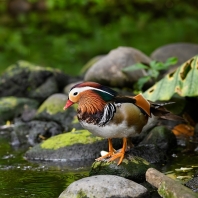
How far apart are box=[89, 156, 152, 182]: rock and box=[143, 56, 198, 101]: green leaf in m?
1.69

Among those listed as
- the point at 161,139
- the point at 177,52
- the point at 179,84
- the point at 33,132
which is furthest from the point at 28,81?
the point at 161,139

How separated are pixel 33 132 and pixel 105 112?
2828 mm

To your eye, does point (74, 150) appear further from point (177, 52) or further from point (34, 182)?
point (177, 52)

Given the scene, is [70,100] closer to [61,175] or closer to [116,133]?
[116,133]

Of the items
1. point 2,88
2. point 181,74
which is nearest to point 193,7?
point 2,88

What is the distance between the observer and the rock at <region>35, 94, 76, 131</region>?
8766 millimetres

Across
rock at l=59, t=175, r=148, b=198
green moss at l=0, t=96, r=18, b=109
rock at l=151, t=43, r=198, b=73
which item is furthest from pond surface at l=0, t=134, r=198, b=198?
rock at l=151, t=43, r=198, b=73

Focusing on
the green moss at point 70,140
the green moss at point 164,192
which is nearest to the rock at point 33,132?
→ the green moss at point 70,140

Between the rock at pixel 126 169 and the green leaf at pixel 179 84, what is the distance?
1.69 meters

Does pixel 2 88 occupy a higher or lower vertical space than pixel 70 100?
lower

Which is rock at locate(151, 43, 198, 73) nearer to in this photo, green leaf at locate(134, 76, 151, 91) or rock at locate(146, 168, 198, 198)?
green leaf at locate(134, 76, 151, 91)

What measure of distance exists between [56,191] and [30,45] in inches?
516

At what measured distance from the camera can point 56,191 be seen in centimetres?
572

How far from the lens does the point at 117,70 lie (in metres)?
9.34
